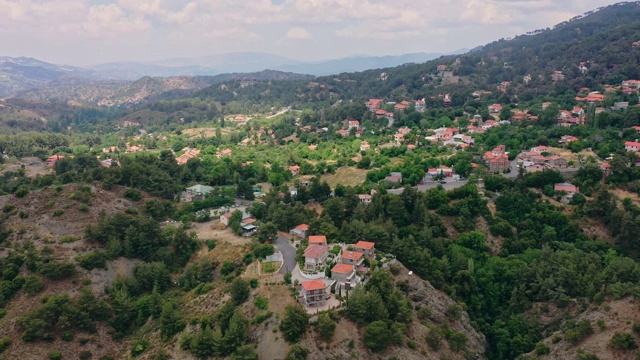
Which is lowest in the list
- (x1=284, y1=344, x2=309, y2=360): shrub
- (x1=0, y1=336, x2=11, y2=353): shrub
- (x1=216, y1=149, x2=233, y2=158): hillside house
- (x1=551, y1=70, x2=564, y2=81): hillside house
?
(x1=0, y1=336, x2=11, y2=353): shrub

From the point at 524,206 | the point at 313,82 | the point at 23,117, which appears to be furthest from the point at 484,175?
the point at 23,117

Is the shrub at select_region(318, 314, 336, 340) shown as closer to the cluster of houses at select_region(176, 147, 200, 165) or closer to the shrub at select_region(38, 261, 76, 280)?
the shrub at select_region(38, 261, 76, 280)

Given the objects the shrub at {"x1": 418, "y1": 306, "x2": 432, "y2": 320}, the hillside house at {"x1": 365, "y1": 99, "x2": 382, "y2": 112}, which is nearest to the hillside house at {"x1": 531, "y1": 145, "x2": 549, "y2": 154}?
the shrub at {"x1": 418, "y1": 306, "x2": 432, "y2": 320}

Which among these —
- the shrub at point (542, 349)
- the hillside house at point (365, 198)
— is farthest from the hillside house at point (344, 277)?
the hillside house at point (365, 198)

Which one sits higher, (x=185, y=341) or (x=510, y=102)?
(x=510, y=102)

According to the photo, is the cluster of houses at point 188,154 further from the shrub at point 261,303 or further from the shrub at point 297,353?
the shrub at point 297,353

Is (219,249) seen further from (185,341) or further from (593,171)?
(593,171)
